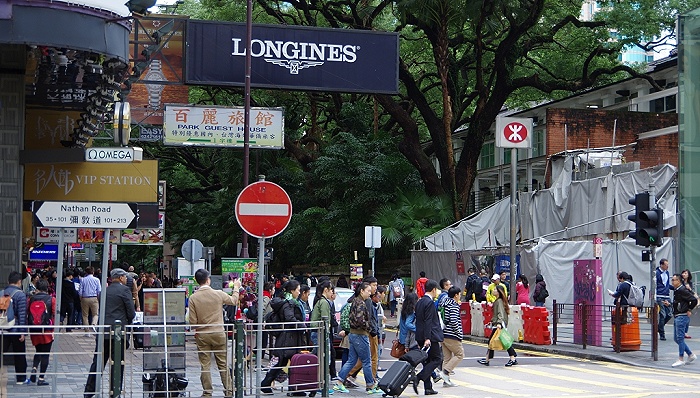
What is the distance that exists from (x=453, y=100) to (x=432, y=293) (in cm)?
2884

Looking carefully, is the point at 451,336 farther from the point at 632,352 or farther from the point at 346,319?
the point at 632,352

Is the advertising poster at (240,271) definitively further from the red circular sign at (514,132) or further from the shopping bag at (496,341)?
the shopping bag at (496,341)

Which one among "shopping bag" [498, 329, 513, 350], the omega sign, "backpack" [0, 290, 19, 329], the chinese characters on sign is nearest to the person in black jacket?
"shopping bag" [498, 329, 513, 350]

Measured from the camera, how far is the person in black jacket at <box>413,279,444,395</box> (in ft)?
49.3

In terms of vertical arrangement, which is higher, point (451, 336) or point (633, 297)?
point (633, 297)

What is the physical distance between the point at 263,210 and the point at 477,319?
15648mm

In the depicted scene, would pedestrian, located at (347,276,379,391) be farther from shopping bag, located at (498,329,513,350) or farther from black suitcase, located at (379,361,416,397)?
shopping bag, located at (498,329,513,350)

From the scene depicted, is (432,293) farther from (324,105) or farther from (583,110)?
(324,105)

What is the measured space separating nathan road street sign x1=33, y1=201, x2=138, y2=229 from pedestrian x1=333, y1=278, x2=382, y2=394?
394 cm

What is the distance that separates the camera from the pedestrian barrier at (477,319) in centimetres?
2745

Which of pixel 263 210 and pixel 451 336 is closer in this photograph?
pixel 263 210

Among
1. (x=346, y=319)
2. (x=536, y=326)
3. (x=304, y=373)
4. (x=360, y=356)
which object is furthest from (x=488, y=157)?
(x=304, y=373)

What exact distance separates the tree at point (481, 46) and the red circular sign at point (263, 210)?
22.7 m

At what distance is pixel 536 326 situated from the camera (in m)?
24.6
